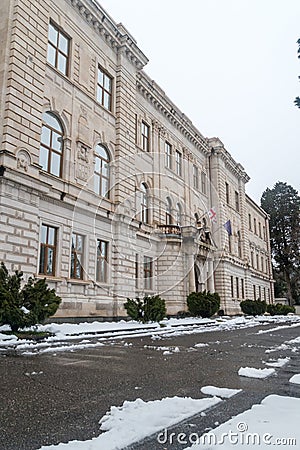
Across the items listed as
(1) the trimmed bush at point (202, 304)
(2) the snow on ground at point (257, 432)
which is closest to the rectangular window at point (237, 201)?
(1) the trimmed bush at point (202, 304)

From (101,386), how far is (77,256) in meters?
14.5

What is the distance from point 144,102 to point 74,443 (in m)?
28.6

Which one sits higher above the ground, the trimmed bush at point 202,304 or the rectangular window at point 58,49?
the rectangular window at point 58,49

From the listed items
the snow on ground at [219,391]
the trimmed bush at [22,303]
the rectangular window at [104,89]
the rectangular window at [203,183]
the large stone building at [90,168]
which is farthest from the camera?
the rectangular window at [203,183]

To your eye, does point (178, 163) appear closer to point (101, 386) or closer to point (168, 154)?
point (168, 154)

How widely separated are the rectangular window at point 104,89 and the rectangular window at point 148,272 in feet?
35.1

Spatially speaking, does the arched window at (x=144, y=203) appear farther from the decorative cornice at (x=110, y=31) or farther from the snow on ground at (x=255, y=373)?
the snow on ground at (x=255, y=373)

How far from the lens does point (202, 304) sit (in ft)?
78.8

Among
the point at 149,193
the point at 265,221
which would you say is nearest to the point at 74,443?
the point at 149,193

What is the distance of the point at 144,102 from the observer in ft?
94.9

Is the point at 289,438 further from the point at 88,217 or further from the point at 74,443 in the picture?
the point at 88,217

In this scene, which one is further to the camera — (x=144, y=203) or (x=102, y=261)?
(x=144, y=203)

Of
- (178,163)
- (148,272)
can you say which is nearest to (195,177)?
(178,163)

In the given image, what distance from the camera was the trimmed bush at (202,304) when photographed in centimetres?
2403
